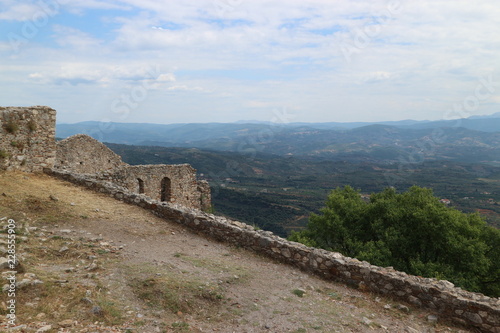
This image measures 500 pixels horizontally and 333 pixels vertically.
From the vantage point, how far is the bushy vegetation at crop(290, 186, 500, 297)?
51.1 ft

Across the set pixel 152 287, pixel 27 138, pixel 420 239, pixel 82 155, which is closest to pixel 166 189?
pixel 82 155

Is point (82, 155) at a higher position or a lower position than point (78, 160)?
higher

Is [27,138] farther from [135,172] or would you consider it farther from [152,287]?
[152,287]

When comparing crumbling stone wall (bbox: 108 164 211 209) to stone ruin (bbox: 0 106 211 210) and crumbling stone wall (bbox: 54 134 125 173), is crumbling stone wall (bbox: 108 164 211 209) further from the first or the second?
crumbling stone wall (bbox: 54 134 125 173)

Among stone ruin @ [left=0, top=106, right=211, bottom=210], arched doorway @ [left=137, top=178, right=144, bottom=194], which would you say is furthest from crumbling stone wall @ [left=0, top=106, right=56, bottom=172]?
arched doorway @ [left=137, top=178, right=144, bottom=194]

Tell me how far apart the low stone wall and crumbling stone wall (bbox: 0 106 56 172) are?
5.63m

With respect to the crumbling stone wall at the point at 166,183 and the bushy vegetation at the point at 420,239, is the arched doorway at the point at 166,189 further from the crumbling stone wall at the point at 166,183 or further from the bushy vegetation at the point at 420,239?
the bushy vegetation at the point at 420,239

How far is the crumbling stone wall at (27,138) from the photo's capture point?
13.1 meters

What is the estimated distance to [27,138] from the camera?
45.3ft

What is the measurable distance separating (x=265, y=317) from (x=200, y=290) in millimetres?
1492

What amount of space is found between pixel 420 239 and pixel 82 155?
19.1m

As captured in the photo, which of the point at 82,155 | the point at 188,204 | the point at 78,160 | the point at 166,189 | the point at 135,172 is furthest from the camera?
the point at 188,204

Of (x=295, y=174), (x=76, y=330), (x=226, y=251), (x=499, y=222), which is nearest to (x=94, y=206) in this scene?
(x=226, y=251)

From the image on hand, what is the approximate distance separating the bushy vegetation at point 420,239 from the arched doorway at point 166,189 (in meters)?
9.22
